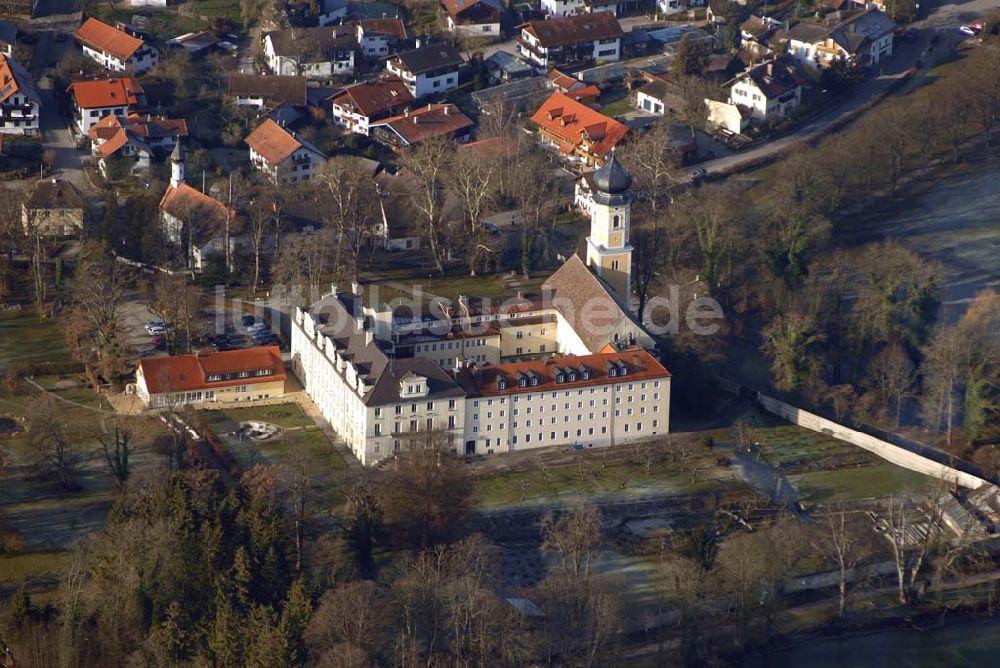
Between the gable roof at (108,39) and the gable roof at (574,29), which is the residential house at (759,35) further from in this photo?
the gable roof at (108,39)

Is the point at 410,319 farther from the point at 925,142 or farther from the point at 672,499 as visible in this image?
the point at 925,142

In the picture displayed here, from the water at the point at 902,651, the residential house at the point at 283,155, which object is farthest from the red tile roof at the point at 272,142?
the water at the point at 902,651

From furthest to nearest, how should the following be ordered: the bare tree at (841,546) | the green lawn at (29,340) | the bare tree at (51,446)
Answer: the green lawn at (29,340), the bare tree at (51,446), the bare tree at (841,546)

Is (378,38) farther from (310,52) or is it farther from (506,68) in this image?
(506,68)

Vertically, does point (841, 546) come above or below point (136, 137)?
below

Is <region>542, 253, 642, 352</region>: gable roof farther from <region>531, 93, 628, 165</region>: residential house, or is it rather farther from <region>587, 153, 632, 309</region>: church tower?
<region>531, 93, 628, 165</region>: residential house

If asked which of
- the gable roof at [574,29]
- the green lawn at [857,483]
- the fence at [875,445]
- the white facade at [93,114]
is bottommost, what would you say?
the green lawn at [857,483]

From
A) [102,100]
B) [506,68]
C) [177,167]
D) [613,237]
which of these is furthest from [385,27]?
[613,237]
